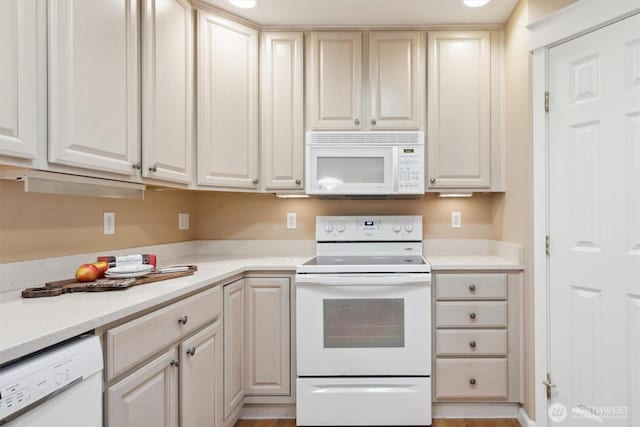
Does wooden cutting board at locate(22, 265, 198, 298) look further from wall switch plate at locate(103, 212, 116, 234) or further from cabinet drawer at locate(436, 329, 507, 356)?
cabinet drawer at locate(436, 329, 507, 356)

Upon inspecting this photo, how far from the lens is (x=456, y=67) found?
236 centimetres

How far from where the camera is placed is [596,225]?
1.71 meters

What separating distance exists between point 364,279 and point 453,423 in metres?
0.97

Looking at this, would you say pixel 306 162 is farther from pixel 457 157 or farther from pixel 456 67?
pixel 456 67

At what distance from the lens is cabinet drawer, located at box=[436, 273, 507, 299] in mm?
2084

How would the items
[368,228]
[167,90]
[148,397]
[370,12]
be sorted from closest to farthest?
[148,397] < [167,90] < [370,12] < [368,228]

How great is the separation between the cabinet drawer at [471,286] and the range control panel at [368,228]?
0.53 m

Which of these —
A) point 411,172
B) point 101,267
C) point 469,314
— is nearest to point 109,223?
point 101,267

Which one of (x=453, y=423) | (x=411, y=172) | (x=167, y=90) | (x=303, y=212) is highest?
(x=167, y=90)

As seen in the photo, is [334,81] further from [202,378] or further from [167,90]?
[202,378]

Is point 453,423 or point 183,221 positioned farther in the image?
point 183,221

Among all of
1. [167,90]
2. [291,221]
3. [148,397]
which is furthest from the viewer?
[291,221]

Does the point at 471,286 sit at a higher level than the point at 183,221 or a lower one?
lower

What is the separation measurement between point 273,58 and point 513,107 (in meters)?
1.51
